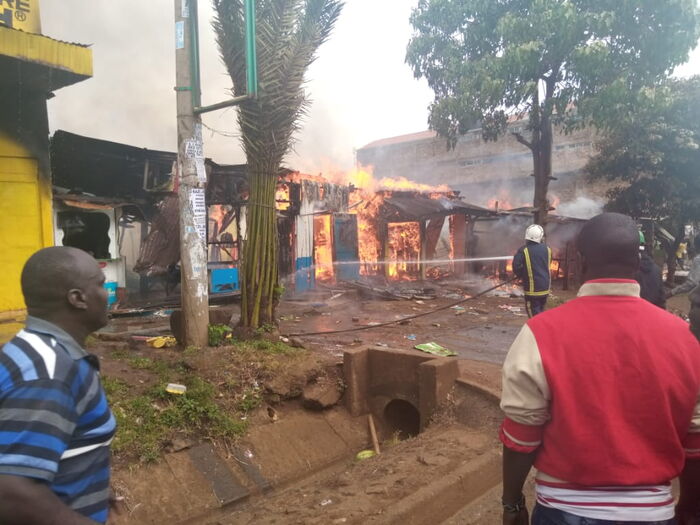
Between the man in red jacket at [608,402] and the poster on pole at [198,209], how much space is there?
532 centimetres

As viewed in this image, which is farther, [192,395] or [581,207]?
[581,207]

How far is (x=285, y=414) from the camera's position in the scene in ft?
19.6

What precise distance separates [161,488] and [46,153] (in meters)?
4.86

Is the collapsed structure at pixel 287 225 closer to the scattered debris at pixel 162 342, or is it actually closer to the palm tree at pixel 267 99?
the scattered debris at pixel 162 342

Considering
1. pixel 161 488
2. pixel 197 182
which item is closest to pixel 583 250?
pixel 161 488

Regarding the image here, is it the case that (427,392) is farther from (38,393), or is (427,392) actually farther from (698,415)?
(38,393)

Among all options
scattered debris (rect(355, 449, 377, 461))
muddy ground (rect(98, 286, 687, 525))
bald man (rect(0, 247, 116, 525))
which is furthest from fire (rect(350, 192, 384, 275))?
bald man (rect(0, 247, 116, 525))

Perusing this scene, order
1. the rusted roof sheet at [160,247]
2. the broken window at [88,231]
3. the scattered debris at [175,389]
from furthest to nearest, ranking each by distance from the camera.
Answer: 1. the rusted roof sheet at [160,247]
2. the broken window at [88,231]
3. the scattered debris at [175,389]

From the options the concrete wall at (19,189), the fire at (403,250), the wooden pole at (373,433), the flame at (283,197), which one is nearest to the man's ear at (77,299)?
the wooden pole at (373,433)

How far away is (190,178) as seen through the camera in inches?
245

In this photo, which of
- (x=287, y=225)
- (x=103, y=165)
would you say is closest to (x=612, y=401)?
(x=103, y=165)

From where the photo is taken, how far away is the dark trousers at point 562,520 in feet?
5.33

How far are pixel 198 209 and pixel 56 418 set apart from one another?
5.12 metres

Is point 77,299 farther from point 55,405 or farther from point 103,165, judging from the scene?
point 103,165
